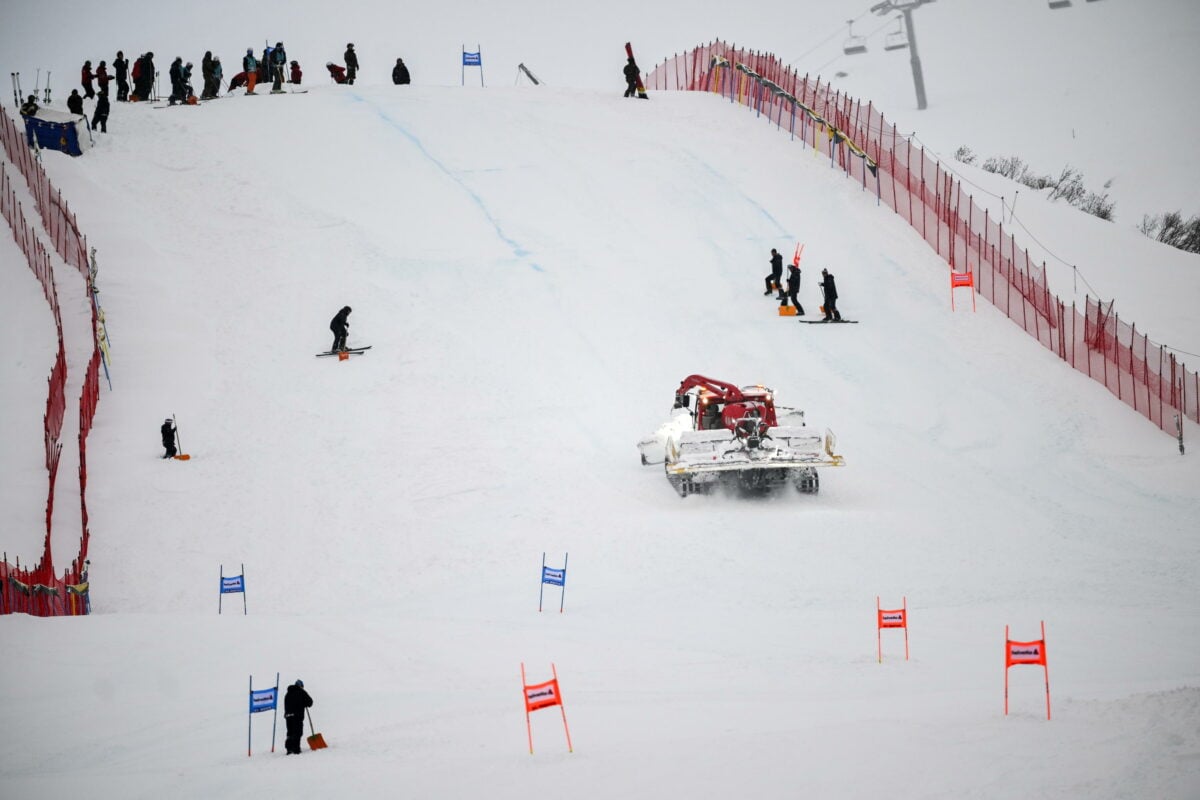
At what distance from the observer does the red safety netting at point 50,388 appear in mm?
16453

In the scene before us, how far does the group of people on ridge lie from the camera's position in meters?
28.3

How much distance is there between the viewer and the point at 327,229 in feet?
109

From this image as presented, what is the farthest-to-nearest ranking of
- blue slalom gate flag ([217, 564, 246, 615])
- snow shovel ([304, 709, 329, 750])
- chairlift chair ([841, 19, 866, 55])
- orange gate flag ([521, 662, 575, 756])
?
chairlift chair ([841, 19, 866, 55]) < blue slalom gate flag ([217, 564, 246, 615]) < snow shovel ([304, 709, 329, 750]) < orange gate flag ([521, 662, 575, 756])

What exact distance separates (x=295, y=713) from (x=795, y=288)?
18.8 meters

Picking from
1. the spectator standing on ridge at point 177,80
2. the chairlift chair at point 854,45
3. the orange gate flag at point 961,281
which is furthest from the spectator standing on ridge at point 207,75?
the chairlift chair at point 854,45

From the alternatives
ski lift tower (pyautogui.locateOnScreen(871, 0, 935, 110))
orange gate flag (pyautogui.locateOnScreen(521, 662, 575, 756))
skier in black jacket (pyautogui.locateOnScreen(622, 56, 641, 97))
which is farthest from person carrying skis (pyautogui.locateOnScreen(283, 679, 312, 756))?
ski lift tower (pyautogui.locateOnScreen(871, 0, 935, 110))

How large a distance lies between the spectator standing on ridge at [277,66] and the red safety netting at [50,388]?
29.9 ft

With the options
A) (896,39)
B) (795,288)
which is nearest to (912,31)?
(896,39)

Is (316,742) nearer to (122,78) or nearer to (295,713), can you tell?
(295,713)

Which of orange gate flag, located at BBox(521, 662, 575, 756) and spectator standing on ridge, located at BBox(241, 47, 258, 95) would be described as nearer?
orange gate flag, located at BBox(521, 662, 575, 756)

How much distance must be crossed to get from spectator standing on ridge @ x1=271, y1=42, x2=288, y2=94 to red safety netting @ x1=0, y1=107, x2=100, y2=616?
9.10m

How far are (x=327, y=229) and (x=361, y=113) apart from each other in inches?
337

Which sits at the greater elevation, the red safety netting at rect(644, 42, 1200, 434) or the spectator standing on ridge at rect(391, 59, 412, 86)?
the spectator standing on ridge at rect(391, 59, 412, 86)

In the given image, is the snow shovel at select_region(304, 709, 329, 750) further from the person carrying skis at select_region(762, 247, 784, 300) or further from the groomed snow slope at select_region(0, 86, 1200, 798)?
the person carrying skis at select_region(762, 247, 784, 300)
